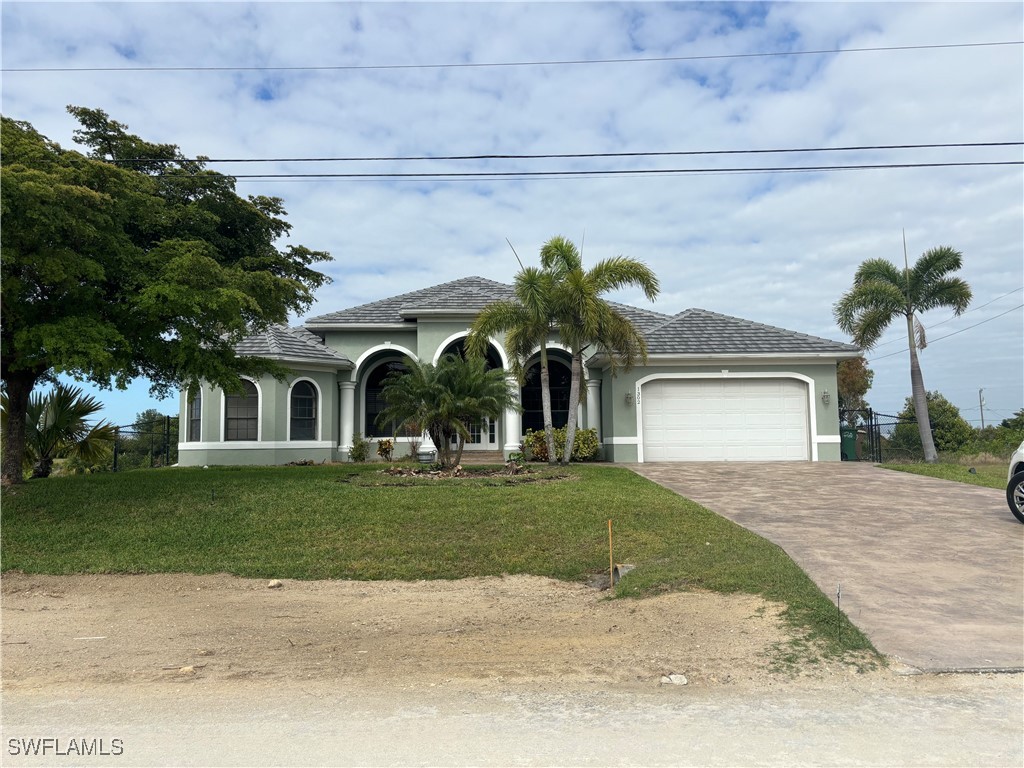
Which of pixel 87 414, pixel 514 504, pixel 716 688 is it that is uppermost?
pixel 87 414

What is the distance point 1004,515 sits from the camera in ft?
37.2

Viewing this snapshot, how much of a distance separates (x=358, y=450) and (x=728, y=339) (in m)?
11.1

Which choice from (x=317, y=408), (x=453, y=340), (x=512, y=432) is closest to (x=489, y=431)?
(x=512, y=432)

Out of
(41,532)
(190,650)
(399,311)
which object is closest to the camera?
(190,650)

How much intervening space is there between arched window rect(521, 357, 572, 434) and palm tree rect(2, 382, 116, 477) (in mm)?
11621

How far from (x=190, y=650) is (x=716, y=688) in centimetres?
447

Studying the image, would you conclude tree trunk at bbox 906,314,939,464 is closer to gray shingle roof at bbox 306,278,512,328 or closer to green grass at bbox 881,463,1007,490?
green grass at bbox 881,463,1007,490

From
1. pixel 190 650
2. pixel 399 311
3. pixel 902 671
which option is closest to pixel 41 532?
pixel 190 650

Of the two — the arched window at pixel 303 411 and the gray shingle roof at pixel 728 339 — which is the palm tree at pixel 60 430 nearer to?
the arched window at pixel 303 411

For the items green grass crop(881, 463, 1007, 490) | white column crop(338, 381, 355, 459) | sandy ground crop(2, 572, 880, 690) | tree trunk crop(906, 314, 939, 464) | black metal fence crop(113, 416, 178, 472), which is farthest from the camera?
black metal fence crop(113, 416, 178, 472)

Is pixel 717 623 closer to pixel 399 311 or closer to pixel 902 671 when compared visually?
pixel 902 671

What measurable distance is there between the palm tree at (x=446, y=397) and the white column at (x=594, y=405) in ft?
21.0

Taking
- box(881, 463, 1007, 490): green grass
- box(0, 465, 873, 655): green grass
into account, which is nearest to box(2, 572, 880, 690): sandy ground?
box(0, 465, 873, 655): green grass

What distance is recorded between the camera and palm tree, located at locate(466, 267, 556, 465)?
16969 mm
